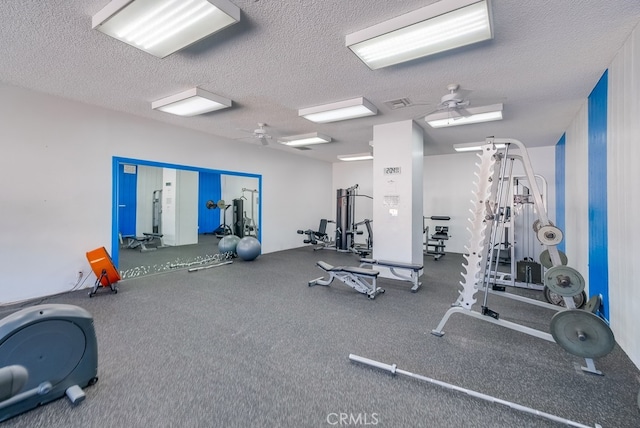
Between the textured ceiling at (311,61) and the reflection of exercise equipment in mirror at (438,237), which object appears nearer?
the textured ceiling at (311,61)

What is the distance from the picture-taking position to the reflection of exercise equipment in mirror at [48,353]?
163 cm

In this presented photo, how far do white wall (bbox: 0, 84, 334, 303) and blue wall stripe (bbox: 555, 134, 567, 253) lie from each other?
6226 millimetres

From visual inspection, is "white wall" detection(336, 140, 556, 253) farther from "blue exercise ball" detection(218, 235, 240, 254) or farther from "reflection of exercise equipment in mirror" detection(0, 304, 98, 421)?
"reflection of exercise equipment in mirror" detection(0, 304, 98, 421)

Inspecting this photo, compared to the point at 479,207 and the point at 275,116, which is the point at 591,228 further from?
the point at 275,116

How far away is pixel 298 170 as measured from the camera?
26.6ft

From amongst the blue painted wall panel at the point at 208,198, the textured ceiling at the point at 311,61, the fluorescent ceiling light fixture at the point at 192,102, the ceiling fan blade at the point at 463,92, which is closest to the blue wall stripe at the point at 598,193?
the textured ceiling at the point at 311,61

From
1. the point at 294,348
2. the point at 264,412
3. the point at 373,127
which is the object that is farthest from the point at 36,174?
the point at 373,127

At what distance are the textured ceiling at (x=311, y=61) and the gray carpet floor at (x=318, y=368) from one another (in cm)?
256

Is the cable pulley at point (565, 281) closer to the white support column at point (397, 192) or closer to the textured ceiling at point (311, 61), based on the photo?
the textured ceiling at point (311, 61)

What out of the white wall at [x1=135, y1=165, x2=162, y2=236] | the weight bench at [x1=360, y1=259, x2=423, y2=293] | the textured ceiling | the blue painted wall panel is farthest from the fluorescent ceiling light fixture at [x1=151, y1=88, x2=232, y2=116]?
the white wall at [x1=135, y1=165, x2=162, y2=236]

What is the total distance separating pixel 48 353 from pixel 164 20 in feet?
7.47

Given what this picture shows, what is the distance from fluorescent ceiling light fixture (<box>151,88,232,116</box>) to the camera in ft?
11.5

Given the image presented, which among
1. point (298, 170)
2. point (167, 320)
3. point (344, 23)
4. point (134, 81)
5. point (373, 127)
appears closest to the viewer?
point (344, 23)

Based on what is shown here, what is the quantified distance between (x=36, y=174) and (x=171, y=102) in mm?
1914
